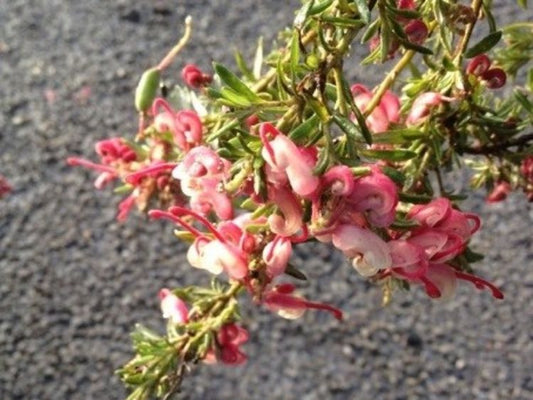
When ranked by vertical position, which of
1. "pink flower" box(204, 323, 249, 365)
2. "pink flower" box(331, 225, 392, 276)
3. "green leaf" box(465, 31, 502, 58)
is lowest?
"pink flower" box(204, 323, 249, 365)

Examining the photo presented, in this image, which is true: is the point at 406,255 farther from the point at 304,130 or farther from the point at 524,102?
the point at 524,102

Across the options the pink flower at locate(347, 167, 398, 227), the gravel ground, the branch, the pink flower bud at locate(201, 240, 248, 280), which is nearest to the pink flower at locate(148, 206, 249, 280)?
the pink flower bud at locate(201, 240, 248, 280)

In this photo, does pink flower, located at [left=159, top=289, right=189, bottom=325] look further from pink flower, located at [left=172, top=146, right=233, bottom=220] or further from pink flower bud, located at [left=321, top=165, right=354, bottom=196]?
pink flower bud, located at [left=321, top=165, right=354, bottom=196]

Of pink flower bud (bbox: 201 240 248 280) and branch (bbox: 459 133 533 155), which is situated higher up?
pink flower bud (bbox: 201 240 248 280)

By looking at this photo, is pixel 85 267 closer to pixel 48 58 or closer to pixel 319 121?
pixel 48 58

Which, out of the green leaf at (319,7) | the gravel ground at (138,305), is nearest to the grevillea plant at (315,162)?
the green leaf at (319,7)
